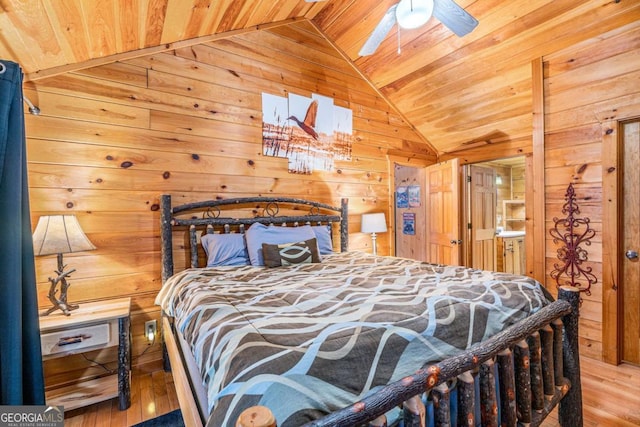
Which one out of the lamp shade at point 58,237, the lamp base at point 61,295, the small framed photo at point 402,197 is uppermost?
the small framed photo at point 402,197

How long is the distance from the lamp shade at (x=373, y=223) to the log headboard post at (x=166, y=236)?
7.00ft

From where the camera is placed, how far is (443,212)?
3924 mm

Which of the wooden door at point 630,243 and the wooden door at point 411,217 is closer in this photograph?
the wooden door at point 630,243

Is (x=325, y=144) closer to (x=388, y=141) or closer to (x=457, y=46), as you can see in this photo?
(x=388, y=141)

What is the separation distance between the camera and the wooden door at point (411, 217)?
4.62 m

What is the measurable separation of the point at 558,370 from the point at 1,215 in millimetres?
2365

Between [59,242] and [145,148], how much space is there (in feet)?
3.18

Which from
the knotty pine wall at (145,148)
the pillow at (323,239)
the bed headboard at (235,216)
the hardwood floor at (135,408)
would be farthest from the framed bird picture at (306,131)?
the hardwood floor at (135,408)

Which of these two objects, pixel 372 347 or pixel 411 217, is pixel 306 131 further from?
pixel 372 347

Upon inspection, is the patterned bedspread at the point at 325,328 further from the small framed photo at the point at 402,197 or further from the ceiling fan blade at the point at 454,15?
the small framed photo at the point at 402,197

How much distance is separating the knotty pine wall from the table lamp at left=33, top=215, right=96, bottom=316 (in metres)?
0.24

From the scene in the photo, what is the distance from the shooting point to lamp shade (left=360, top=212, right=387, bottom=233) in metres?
3.57

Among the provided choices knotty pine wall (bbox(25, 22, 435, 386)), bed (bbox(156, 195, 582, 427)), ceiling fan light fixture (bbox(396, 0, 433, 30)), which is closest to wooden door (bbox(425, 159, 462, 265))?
knotty pine wall (bbox(25, 22, 435, 386))

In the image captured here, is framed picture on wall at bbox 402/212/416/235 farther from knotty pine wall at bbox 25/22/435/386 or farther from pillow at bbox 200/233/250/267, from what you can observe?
pillow at bbox 200/233/250/267
